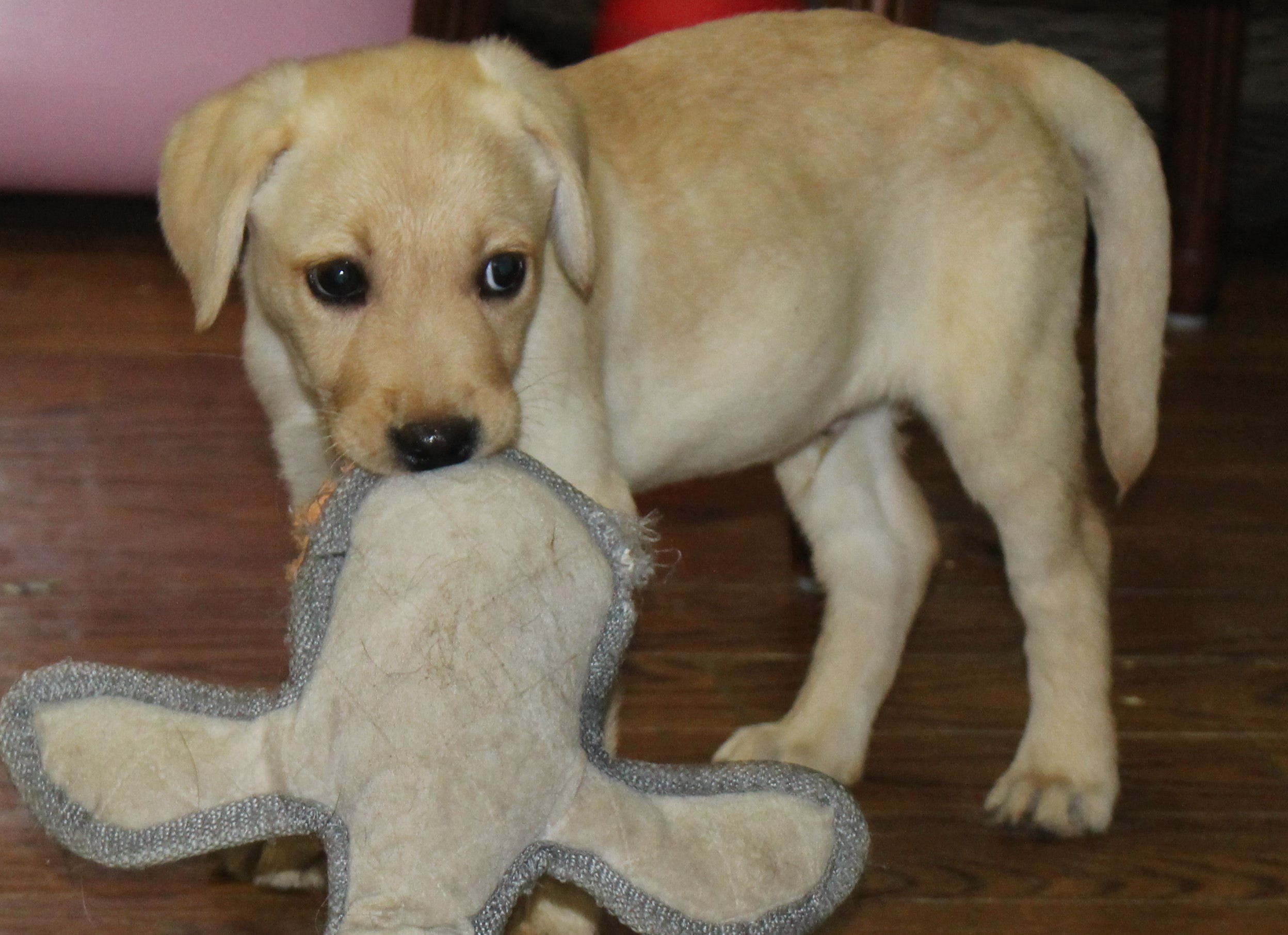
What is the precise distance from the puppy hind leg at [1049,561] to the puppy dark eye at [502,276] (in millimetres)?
816

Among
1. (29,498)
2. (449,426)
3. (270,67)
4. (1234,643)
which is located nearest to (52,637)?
(29,498)

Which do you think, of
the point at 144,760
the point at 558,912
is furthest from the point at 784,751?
the point at 144,760

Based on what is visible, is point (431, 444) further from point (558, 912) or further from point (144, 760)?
point (558, 912)

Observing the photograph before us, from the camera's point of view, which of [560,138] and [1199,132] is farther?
[1199,132]

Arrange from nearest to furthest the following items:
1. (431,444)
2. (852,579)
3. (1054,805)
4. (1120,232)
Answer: (431,444) < (1054,805) < (1120,232) < (852,579)

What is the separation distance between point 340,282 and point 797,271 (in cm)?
77

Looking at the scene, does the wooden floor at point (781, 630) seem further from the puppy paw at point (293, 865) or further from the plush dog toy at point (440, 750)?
the plush dog toy at point (440, 750)

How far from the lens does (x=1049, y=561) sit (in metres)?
2.52

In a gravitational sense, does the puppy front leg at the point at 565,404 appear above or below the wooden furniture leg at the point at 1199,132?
above

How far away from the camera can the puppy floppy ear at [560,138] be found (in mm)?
2070

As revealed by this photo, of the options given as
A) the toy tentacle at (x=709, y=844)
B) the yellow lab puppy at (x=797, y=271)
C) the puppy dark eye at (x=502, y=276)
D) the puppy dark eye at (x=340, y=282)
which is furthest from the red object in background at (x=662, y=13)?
the toy tentacle at (x=709, y=844)

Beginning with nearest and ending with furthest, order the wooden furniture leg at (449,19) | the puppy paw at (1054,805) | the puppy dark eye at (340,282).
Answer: the puppy dark eye at (340,282), the puppy paw at (1054,805), the wooden furniture leg at (449,19)

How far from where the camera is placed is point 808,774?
1.72 metres

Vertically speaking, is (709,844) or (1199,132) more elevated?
(709,844)
